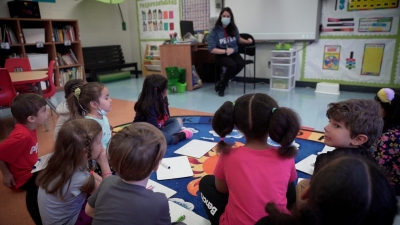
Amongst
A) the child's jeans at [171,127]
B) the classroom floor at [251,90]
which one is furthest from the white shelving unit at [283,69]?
the child's jeans at [171,127]

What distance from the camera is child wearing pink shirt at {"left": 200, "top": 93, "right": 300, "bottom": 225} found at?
2.95 feet

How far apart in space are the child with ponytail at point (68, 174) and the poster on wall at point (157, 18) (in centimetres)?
472

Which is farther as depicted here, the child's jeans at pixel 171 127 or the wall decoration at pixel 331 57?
the wall decoration at pixel 331 57

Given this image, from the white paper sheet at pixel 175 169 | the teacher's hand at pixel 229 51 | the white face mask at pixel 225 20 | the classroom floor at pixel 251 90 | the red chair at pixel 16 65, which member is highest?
the white face mask at pixel 225 20

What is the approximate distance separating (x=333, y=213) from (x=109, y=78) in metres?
5.38

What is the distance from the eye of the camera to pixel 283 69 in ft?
13.9

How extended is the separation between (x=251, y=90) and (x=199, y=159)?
256cm

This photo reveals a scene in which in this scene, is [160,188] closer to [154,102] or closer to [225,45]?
[154,102]

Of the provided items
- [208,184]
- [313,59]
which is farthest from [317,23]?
[208,184]

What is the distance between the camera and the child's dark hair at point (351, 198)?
0.52 meters

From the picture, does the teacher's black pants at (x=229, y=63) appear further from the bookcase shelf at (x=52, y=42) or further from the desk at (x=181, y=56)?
the bookcase shelf at (x=52, y=42)

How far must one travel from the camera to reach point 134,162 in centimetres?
84

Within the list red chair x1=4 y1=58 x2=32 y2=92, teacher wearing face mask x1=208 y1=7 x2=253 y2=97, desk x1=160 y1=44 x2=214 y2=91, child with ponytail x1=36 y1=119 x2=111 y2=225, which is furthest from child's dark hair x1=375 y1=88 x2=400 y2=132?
red chair x1=4 y1=58 x2=32 y2=92

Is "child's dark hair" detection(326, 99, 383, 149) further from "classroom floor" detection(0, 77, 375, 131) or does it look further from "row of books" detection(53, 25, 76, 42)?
"row of books" detection(53, 25, 76, 42)
